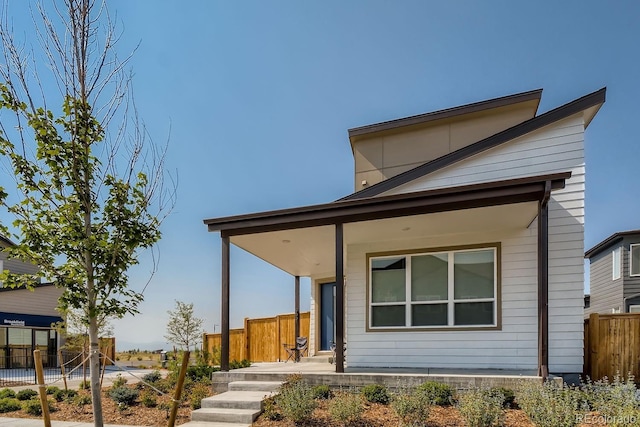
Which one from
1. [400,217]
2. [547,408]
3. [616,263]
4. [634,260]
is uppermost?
[400,217]

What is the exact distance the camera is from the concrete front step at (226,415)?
254 inches

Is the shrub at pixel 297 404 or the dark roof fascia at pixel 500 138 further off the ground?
the dark roof fascia at pixel 500 138

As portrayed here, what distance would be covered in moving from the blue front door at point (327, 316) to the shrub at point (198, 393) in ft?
15.6

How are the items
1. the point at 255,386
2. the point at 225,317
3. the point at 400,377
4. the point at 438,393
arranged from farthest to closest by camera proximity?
the point at 225,317, the point at 255,386, the point at 400,377, the point at 438,393

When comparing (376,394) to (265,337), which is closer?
(376,394)

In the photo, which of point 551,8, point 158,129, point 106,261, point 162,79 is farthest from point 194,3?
point 551,8

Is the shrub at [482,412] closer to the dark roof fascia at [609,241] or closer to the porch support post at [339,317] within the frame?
the porch support post at [339,317]

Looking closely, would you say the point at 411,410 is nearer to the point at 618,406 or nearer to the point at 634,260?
the point at 618,406

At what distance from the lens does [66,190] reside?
158 inches

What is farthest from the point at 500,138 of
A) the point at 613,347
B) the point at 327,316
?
the point at 327,316

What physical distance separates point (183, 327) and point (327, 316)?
243 inches

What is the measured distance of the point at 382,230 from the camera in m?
8.58

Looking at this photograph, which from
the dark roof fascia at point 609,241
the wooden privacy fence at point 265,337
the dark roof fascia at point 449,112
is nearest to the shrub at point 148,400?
the wooden privacy fence at point 265,337

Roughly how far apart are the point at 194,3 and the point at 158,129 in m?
2.96
